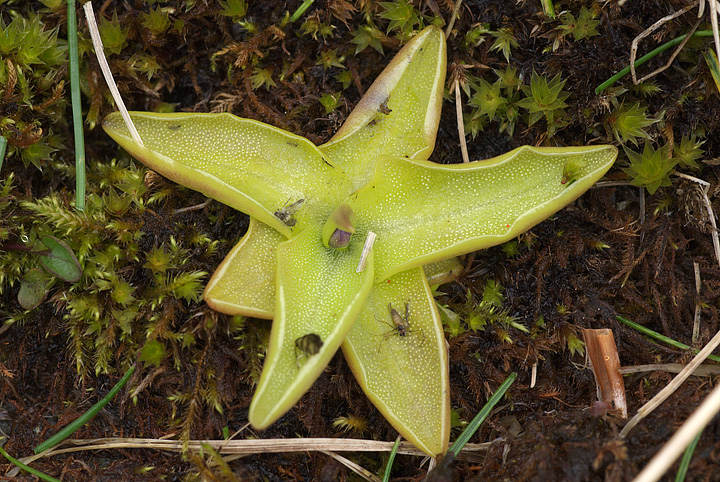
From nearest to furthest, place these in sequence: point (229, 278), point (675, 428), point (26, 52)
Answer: point (675, 428), point (229, 278), point (26, 52)

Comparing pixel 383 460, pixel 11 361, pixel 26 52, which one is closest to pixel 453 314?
pixel 383 460

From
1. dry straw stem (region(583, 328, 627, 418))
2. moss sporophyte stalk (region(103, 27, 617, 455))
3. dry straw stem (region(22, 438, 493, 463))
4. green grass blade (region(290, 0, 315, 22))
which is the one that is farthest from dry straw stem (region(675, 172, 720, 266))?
green grass blade (region(290, 0, 315, 22))

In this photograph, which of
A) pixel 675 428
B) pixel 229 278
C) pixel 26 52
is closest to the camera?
pixel 675 428

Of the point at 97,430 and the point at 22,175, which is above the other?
the point at 22,175

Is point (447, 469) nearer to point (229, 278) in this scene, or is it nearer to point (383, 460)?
point (383, 460)

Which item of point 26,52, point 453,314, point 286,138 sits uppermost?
point 26,52

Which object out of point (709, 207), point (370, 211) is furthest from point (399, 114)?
point (709, 207)
